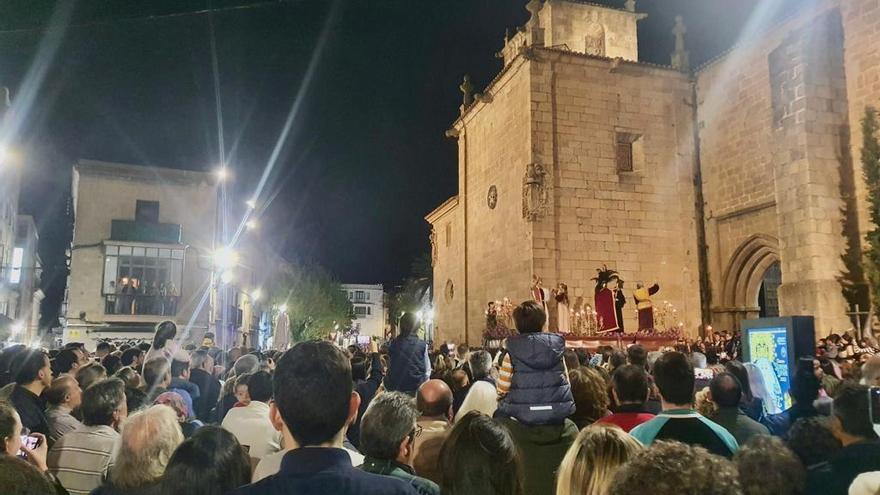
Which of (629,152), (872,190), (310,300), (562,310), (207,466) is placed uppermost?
(629,152)

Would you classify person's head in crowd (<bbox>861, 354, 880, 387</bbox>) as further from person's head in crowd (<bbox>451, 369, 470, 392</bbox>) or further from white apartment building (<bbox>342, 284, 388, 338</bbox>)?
Answer: white apartment building (<bbox>342, 284, 388, 338</bbox>)

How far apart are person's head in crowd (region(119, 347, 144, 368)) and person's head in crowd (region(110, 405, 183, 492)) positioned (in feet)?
19.2

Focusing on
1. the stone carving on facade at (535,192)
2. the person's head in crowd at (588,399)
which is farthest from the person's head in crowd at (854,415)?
the stone carving on facade at (535,192)

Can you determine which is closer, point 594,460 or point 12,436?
point 594,460

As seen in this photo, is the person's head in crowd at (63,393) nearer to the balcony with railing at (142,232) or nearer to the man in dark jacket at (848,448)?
the man in dark jacket at (848,448)

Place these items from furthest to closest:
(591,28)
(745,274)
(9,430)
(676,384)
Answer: (591,28), (745,274), (676,384), (9,430)

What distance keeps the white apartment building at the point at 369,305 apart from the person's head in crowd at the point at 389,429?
79.5 meters

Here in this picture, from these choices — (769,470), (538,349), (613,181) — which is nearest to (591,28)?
(613,181)

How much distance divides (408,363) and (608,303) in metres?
11.4

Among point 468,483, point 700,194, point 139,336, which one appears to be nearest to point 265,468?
point 468,483

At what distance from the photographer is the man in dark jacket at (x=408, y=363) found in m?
6.62

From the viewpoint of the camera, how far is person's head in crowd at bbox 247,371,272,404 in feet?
15.0

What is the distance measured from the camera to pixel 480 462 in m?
2.62

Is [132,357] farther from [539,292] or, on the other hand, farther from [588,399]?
[539,292]
